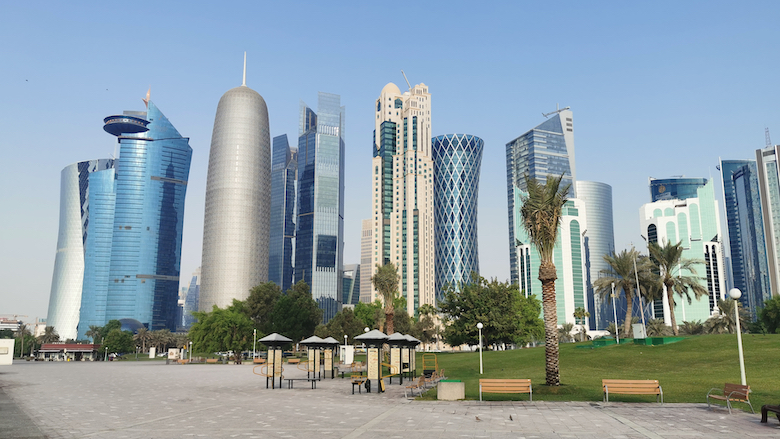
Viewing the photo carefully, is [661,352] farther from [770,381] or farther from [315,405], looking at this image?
[315,405]

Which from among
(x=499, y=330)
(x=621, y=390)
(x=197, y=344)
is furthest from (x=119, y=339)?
(x=621, y=390)

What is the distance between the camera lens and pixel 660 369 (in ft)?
104

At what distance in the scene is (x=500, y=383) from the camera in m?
20.1

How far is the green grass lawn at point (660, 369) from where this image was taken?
2150cm

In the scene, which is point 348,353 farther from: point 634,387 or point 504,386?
point 634,387

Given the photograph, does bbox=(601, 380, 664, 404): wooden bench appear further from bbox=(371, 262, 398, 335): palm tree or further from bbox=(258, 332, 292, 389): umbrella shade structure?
bbox=(371, 262, 398, 335): palm tree

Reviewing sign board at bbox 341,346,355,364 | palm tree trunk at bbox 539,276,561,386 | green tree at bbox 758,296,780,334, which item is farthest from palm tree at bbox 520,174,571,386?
green tree at bbox 758,296,780,334

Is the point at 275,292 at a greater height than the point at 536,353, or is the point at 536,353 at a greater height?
the point at 275,292

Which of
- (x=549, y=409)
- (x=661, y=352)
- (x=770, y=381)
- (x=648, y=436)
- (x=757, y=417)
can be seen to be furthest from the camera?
(x=661, y=352)

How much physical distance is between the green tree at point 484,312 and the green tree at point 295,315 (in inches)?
1599

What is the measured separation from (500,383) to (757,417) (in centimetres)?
794

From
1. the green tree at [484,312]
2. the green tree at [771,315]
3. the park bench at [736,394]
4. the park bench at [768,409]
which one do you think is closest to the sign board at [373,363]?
the park bench at [736,394]

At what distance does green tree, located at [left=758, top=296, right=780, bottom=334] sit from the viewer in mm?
70250

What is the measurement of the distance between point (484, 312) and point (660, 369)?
2791 centimetres
